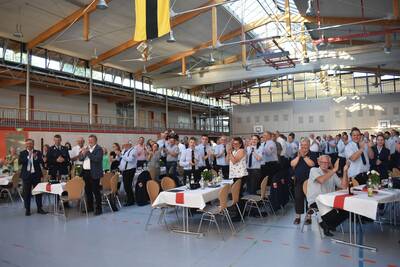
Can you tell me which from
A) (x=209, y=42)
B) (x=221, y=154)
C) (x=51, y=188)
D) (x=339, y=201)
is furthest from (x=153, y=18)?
(x=209, y=42)

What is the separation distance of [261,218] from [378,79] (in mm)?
19414

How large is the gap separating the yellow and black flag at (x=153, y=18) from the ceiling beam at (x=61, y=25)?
581 centimetres

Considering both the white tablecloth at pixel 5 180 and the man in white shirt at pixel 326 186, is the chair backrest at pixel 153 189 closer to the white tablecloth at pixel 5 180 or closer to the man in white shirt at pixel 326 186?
the man in white shirt at pixel 326 186

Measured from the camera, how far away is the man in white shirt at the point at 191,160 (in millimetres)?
7070

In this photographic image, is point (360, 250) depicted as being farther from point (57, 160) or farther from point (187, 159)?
point (57, 160)

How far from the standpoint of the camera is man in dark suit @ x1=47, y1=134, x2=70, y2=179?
23.5 ft

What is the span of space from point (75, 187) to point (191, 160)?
8.43 feet

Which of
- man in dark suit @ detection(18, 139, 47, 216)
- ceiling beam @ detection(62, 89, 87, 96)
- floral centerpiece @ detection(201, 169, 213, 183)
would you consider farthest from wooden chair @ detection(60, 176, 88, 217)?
ceiling beam @ detection(62, 89, 87, 96)

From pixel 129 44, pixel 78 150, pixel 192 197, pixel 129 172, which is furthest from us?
pixel 129 44

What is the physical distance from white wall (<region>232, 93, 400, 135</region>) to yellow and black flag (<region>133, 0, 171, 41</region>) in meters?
19.4

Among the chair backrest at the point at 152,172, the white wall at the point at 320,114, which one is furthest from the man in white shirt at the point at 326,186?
the white wall at the point at 320,114

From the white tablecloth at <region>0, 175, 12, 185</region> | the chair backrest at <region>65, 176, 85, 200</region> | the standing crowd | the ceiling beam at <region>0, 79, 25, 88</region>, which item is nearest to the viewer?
the standing crowd

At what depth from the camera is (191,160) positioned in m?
7.07

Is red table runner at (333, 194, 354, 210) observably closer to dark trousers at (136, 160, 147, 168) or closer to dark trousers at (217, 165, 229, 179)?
dark trousers at (217, 165, 229, 179)
